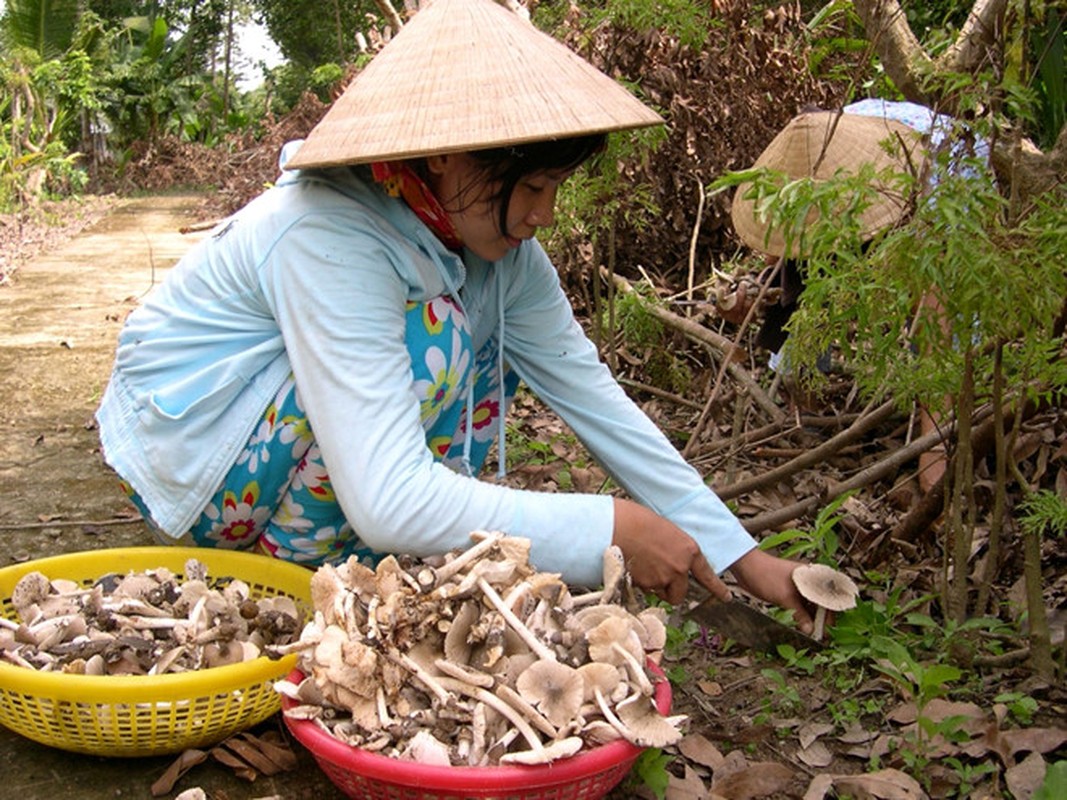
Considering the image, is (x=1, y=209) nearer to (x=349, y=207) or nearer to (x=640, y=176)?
(x=640, y=176)

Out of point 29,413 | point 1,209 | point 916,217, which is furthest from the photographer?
point 1,209

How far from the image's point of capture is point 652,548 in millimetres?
1919

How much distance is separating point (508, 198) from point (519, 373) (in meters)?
0.67

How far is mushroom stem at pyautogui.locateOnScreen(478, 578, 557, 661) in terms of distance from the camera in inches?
65.4

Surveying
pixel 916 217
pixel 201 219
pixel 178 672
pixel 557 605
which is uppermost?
pixel 916 217

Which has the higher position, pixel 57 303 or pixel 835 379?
pixel 835 379

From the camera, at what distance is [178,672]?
6.11 ft

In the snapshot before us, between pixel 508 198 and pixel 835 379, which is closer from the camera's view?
pixel 508 198

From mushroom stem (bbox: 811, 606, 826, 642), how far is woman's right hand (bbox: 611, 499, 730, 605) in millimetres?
395

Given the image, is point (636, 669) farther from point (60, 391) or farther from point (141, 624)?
point (60, 391)

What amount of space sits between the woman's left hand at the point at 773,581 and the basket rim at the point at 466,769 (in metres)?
0.72

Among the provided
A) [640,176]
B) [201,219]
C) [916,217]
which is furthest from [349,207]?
[201,219]

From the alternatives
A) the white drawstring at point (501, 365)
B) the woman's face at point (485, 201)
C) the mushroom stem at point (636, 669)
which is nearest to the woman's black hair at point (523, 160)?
the woman's face at point (485, 201)

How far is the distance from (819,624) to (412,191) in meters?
1.16
